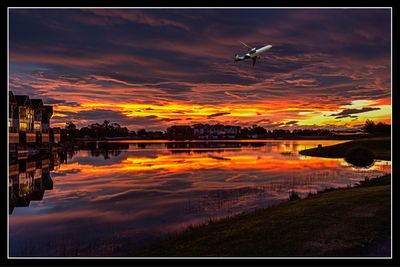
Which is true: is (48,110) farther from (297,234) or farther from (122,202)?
(297,234)

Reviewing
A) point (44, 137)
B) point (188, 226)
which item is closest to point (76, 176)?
point (188, 226)

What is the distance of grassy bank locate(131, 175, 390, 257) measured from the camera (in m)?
16.0

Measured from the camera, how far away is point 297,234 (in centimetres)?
1788

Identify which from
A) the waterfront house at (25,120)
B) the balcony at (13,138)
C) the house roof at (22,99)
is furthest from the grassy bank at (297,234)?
the house roof at (22,99)

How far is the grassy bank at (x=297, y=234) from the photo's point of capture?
52.3 feet

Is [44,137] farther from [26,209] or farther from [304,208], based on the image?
[304,208]

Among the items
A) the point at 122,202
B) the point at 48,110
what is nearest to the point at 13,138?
the point at 48,110

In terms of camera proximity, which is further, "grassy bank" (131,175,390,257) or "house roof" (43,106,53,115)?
"house roof" (43,106,53,115)

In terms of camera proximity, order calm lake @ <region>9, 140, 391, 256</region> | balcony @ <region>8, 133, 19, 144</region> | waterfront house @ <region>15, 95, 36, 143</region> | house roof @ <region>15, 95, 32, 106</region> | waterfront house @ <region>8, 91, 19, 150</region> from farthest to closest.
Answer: house roof @ <region>15, 95, 32, 106</region> → waterfront house @ <region>15, 95, 36, 143</region> → waterfront house @ <region>8, 91, 19, 150</region> → balcony @ <region>8, 133, 19, 144</region> → calm lake @ <region>9, 140, 391, 256</region>

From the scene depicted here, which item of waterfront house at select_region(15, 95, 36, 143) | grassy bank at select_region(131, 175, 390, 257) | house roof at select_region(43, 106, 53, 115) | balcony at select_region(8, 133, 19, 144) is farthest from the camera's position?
house roof at select_region(43, 106, 53, 115)

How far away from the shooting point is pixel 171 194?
37781mm

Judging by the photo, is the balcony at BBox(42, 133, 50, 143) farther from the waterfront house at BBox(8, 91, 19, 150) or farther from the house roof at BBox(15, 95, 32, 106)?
the waterfront house at BBox(8, 91, 19, 150)

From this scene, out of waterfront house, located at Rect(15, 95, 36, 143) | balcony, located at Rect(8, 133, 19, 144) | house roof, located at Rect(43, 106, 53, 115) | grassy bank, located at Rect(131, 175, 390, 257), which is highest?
house roof, located at Rect(43, 106, 53, 115)

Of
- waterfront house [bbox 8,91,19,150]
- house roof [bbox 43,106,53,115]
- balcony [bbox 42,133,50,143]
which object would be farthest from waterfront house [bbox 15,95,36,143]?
house roof [bbox 43,106,53,115]
